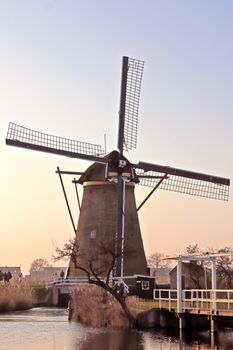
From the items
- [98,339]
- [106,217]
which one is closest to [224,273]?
[106,217]

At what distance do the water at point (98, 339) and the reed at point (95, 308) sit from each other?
4.81 feet

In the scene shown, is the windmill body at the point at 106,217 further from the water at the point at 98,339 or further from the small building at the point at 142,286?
the water at the point at 98,339

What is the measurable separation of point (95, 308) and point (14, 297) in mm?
15321

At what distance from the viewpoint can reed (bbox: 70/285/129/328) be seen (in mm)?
35094

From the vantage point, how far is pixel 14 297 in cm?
5128

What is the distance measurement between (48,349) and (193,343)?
587cm

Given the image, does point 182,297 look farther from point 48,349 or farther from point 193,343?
point 48,349

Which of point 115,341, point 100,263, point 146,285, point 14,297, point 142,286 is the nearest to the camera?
point 115,341

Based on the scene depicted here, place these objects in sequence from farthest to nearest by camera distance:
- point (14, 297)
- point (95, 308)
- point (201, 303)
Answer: point (14, 297)
point (95, 308)
point (201, 303)

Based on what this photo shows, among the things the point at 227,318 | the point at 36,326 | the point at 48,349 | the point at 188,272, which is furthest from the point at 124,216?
the point at 48,349

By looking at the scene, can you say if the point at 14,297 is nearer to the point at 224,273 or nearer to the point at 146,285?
the point at 146,285

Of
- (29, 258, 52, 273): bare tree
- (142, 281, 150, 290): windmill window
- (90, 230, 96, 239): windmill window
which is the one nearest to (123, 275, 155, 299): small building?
(142, 281, 150, 290): windmill window

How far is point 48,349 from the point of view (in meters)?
25.8

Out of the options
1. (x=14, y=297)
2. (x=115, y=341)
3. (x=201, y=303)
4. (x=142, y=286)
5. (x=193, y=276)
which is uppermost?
(x=193, y=276)
